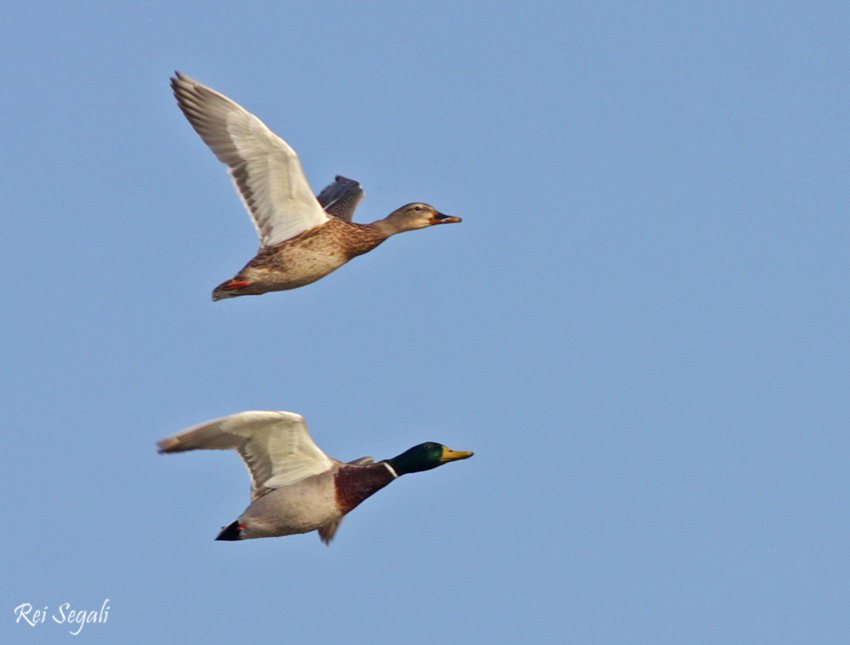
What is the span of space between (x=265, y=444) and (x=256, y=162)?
154 inches

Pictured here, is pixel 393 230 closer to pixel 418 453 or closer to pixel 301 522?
pixel 418 453

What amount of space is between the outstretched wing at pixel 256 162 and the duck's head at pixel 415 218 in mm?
1362

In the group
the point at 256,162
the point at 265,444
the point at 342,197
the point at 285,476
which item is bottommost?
the point at 285,476

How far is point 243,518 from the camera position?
58.5ft

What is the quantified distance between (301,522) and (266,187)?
4.67m

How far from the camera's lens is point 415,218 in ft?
67.6

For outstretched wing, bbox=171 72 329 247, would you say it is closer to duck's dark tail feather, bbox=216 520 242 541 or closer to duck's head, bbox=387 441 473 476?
duck's head, bbox=387 441 473 476

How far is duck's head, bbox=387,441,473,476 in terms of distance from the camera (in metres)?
19.2

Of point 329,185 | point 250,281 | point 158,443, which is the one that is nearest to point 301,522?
point 158,443

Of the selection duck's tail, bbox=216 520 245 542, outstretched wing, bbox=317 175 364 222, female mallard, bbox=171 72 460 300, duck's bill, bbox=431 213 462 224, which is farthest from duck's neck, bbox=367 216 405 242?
duck's tail, bbox=216 520 245 542

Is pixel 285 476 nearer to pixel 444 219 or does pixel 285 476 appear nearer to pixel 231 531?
pixel 231 531

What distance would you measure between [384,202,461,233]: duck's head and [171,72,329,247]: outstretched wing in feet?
4.47

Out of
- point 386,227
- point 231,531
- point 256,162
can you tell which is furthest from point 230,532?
point 386,227

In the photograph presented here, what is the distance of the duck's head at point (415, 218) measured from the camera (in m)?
20.5
